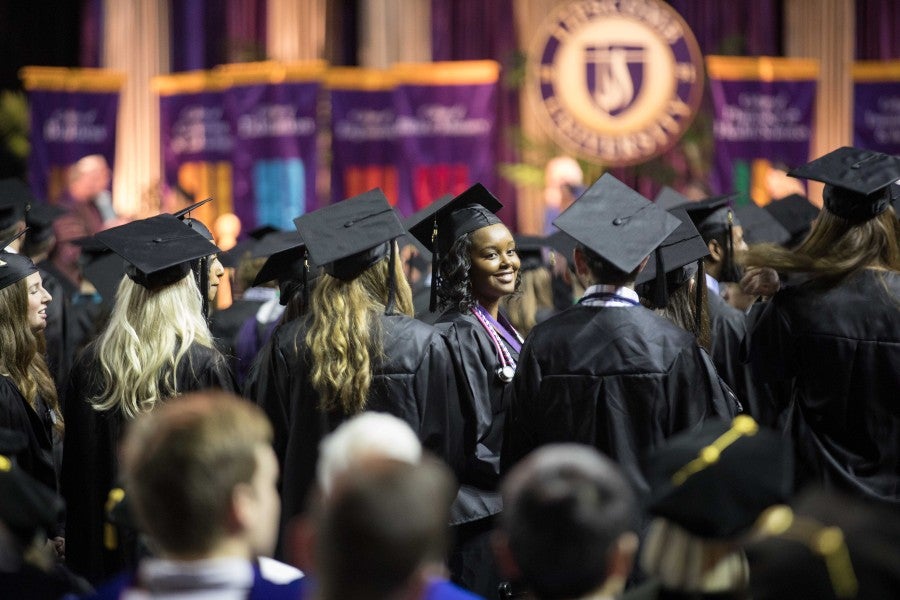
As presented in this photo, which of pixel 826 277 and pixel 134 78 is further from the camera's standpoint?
pixel 134 78

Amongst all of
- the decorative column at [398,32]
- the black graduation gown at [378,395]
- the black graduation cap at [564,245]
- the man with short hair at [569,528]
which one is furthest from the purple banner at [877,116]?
the man with short hair at [569,528]

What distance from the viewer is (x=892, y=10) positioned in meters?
13.7

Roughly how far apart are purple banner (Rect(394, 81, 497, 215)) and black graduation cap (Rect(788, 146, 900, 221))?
9135 millimetres

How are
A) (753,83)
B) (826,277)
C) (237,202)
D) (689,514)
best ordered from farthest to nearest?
1. (237,202)
2. (753,83)
3. (826,277)
4. (689,514)

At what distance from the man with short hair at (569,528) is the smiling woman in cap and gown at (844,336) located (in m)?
2.05

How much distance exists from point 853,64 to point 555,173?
3.50 m

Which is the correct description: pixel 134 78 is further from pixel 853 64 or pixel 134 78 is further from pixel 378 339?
pixel 378 339

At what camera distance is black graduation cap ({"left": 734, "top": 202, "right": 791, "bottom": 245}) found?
6539 millimetres

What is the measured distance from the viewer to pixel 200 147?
13945 mm

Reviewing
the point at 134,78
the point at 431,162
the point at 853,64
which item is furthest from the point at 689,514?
the point at 134,78

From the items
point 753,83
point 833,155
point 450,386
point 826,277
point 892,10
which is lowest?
point 450,386

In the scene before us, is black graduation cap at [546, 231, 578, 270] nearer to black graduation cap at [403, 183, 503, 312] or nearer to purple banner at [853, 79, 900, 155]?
black graduation cap at [403, 183, 503, 312]

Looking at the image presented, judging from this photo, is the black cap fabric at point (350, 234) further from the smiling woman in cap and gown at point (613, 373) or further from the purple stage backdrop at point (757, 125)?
the purple stage backdrop at point (757, 125)

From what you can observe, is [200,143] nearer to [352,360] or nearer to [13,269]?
[13,269]
